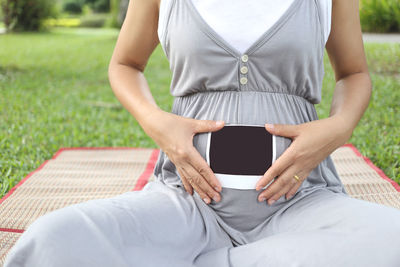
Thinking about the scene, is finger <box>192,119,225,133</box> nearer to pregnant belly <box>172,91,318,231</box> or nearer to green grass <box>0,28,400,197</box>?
pregnant belly <box>172,91,318,231</box>

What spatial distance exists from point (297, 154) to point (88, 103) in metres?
4.16

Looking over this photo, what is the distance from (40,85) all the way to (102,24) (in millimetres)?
21942

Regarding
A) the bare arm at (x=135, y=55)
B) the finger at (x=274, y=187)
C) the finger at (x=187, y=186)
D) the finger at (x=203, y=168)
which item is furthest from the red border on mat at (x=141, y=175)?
the finger at (x=274, y=187)

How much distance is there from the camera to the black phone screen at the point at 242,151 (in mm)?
1412


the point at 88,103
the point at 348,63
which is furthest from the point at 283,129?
the point at 88,103

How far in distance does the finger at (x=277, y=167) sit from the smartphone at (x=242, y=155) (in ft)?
0.08

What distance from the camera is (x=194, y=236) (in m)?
1.40

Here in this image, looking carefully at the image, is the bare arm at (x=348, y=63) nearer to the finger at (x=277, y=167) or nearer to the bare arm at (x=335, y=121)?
the bare arm at (x=335, y=121)

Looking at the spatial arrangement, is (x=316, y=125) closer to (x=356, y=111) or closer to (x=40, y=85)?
(x=356, y=111)

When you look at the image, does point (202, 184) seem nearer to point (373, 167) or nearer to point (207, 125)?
point (207, 125)

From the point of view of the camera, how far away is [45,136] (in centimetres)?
393

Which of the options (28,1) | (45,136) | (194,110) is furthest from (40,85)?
(28,1)

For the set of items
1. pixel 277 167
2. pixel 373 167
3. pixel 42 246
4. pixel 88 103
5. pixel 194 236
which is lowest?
pixel 88 103

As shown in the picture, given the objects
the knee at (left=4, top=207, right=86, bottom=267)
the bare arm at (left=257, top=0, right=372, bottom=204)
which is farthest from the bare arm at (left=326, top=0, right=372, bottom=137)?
the knee at (left=4, top=207, right=86, bottom=267)
